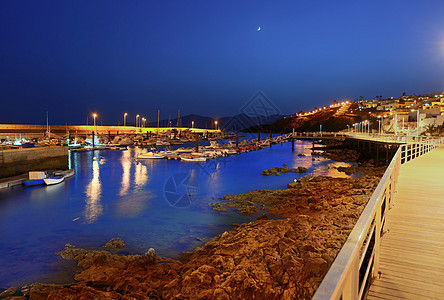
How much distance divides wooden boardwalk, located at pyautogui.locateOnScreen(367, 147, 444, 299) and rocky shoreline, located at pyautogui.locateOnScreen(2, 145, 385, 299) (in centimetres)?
169

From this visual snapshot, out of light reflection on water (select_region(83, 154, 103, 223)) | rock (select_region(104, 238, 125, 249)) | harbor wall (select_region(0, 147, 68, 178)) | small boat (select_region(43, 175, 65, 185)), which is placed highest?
harbor wall (select_region(0, 147, 68, 178))

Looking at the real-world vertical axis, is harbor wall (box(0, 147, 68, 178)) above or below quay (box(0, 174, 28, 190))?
above

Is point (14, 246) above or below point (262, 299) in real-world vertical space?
below

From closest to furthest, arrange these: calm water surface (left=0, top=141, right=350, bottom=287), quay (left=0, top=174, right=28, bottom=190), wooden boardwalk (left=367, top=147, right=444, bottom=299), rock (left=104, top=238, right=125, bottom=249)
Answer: wooden boardwalk (left=367, top=147, right=444, bottom=299) < calm water surface (left=0, top=141, right=350, bottom=287) < rock (left=104, top=238, right=125, bottom=249) < quay (left=0, top=174, right=28, bottom=190)

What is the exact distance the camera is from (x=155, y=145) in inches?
2472

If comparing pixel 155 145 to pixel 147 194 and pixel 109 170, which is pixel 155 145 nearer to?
pixel 109 170

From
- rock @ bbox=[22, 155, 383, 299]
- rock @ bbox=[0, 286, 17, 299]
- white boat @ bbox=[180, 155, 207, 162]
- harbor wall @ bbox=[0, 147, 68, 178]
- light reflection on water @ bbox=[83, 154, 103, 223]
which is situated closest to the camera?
rock @ bbox=[22, 155, 383, 299]

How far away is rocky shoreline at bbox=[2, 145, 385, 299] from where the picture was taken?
521 centimetres

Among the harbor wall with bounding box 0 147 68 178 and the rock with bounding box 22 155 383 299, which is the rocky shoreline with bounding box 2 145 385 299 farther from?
the harbor wall with bounding box 0 147 68 178

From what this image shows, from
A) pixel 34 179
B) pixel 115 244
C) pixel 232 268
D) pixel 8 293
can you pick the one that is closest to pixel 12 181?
pixel 34 179

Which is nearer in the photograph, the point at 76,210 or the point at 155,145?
the point at 76,210

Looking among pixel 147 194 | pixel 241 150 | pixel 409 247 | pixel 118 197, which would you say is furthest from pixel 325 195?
pixel 241 150

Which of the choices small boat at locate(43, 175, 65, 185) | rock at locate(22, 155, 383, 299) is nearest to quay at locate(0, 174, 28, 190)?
small boat at locate(43, 175, 65, 185)

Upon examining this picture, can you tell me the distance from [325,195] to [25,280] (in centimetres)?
1180
